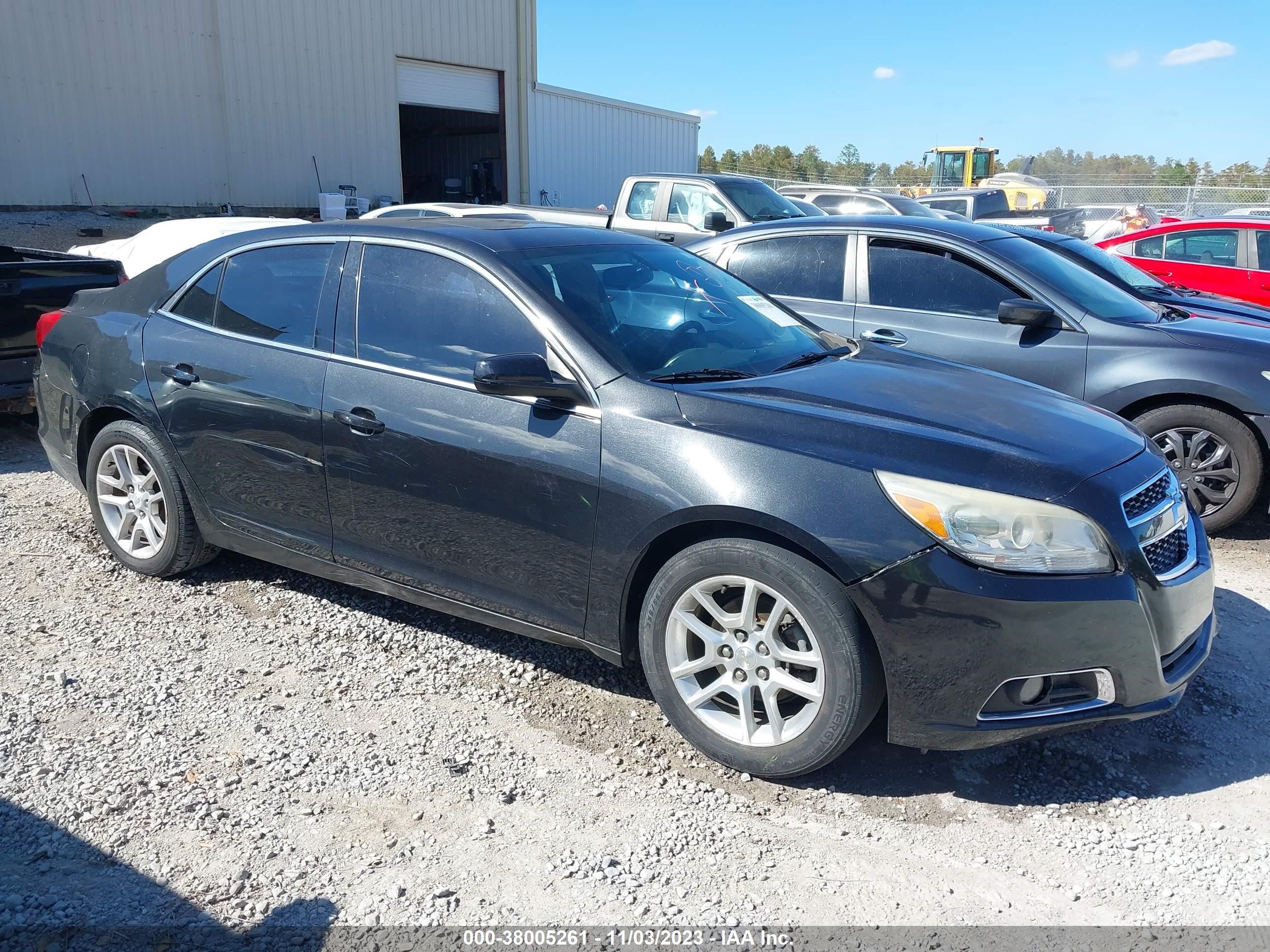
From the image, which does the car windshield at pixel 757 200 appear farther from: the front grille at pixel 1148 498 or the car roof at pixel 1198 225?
the front grille at pixel 1148 498

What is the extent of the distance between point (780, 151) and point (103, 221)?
62.1m

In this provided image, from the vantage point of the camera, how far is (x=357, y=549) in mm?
3881

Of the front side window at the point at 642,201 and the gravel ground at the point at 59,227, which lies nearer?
the front side window at the point at 642,201

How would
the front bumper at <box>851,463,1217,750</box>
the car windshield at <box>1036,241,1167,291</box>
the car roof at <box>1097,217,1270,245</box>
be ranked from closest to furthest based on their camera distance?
the front bumper at <box>851,463,1217,750</box> < the car windshield at <box>1036,241,1167,291</box> < the car roof at <box>1097,217,1270,245</box>

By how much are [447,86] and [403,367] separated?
2490 centimetres

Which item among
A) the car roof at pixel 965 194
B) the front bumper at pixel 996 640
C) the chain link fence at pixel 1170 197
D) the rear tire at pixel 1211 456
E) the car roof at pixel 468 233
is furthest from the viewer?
the chain link fence at pixel 1170 197

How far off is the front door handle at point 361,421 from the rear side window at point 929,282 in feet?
11.9

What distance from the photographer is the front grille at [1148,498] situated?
3053 millimetres

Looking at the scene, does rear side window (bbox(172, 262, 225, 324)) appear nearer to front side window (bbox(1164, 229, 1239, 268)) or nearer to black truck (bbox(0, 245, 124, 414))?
black truck (bbox(0, 245, 124, 414))

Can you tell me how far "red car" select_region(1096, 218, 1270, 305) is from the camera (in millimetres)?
9852

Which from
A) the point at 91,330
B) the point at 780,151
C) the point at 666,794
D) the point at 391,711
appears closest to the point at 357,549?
the point at 391,711

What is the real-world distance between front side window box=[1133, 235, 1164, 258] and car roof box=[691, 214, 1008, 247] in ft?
16.3

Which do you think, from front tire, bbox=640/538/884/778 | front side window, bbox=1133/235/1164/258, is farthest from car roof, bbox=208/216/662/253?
front side window, bbox=1133/235/1164/258

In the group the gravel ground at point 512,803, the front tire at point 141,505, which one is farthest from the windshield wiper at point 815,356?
the front tire at point 141,505
